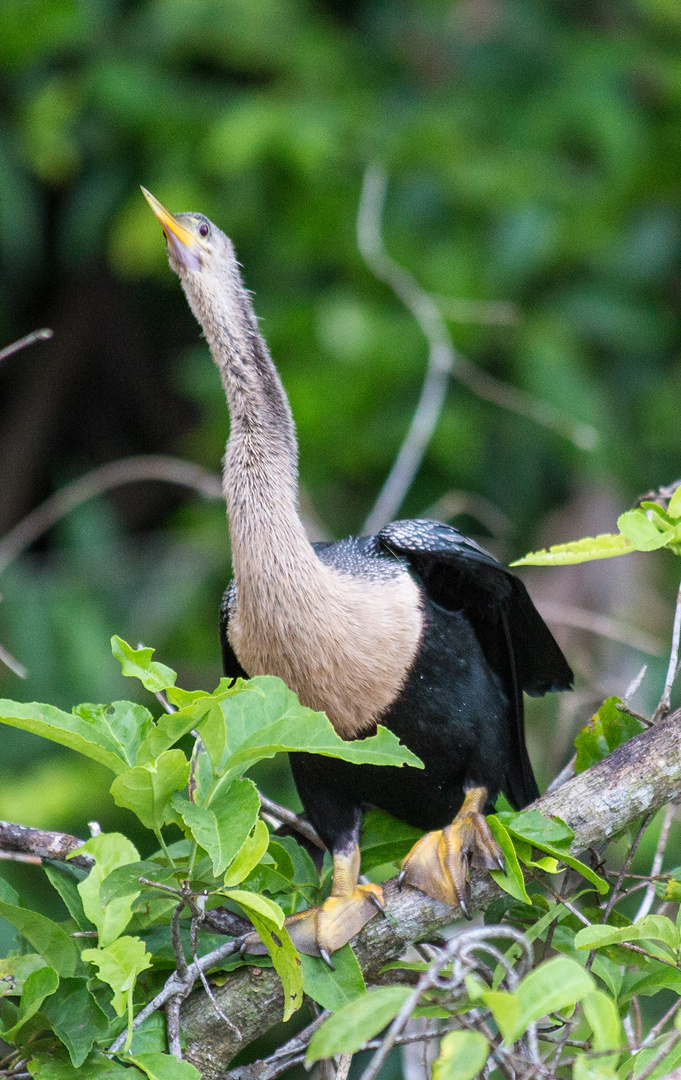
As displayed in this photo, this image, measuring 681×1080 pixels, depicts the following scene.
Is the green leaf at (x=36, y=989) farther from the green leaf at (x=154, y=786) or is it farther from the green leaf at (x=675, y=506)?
the green leaf at (x=675, y=506)

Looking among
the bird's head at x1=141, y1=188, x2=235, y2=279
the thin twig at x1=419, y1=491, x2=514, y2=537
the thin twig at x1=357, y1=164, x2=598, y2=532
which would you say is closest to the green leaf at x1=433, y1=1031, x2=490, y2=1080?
the bird's head at x1=141, y1=188, x2=235, y2=279

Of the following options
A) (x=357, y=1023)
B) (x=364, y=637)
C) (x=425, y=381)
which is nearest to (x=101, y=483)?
(x=425, y=381)

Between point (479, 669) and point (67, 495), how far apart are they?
109 inches

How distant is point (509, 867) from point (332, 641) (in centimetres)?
57

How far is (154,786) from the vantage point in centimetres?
167

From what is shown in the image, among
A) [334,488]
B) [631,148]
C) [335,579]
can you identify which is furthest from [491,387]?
[335,579]

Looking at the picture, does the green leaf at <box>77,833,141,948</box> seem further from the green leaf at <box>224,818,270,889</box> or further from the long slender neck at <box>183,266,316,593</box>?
the long slender neck at <box>183,266,316,593</box>

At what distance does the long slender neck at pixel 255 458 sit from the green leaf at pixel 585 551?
0.54m

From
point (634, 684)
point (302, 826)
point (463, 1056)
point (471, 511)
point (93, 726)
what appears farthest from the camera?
point (471, 511)

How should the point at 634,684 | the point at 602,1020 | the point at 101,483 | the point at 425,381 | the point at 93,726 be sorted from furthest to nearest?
the point at 101,483, the point at 425,381, the point at 634,684, the point at 93,726, the point at 602,1020

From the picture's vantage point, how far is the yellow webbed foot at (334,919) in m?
2.00

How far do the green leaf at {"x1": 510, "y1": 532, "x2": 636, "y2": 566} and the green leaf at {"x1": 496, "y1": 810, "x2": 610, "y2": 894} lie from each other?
1.39 ft

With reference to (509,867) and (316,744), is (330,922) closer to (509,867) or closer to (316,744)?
(509,867)

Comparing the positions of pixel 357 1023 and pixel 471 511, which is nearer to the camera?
pixel 357 1023
